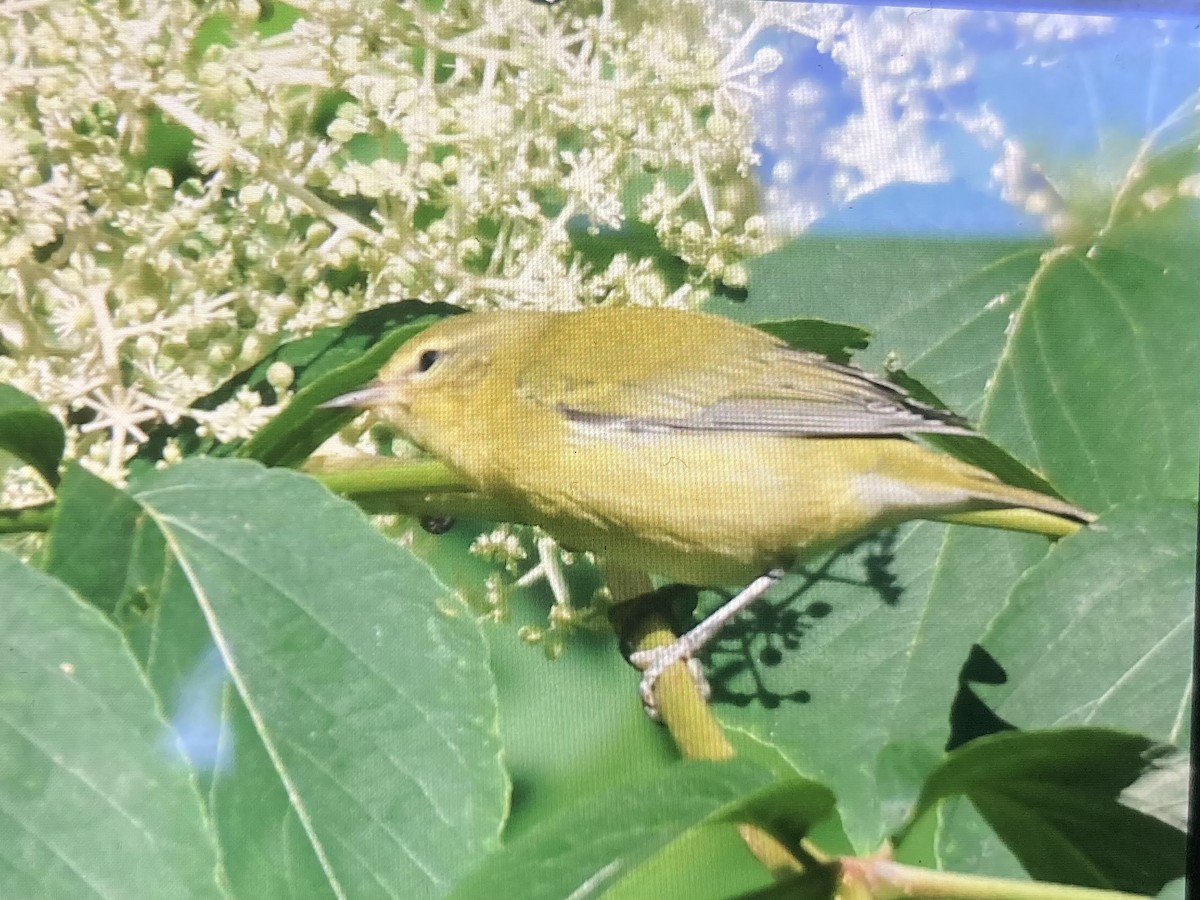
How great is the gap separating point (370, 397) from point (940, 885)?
398 millimetres

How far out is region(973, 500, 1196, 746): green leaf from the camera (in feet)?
1.79

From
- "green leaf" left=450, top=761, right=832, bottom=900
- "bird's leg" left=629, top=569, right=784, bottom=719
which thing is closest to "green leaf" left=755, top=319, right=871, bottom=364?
"bird's leg" left=629, top=569, right=784, bottom=719

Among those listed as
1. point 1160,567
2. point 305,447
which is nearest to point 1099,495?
point 1160,567

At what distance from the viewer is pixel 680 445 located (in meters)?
0.54

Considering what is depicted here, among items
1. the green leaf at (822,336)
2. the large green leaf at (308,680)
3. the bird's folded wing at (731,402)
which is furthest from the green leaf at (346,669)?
the green leaf at (822,336)

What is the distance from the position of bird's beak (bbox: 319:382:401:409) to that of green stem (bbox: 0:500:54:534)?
15 centimetres

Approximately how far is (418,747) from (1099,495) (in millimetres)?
413

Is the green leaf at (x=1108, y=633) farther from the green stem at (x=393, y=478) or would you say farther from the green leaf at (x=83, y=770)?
the green leaf at (x=83, y=770)

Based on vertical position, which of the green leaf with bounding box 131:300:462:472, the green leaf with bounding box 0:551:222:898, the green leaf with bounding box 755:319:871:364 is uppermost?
the green leaf with bounding box 755:319:871:364

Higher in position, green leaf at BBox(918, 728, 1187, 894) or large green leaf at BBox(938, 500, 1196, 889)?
large green leaf at BBox(938, 500, 1196, 889)

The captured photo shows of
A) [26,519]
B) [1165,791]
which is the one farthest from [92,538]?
[1165,791]

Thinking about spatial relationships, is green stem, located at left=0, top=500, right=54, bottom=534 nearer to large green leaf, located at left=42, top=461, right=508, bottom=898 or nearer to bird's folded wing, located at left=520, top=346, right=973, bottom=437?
large green leaf, located at left=42, top=461, right=508, bottom=898

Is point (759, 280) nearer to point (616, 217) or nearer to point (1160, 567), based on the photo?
point (616, 217)

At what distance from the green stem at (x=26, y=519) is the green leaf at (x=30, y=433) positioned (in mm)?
15
